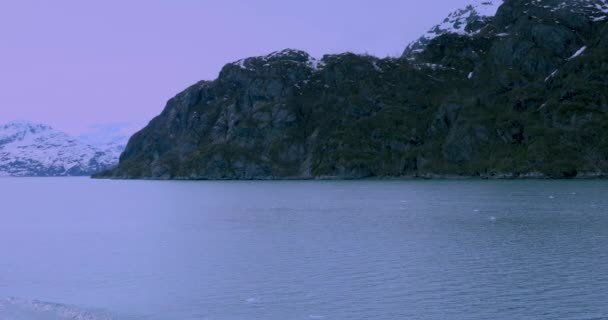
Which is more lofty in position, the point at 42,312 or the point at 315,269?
the point at 315,269

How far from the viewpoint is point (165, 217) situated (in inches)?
4680

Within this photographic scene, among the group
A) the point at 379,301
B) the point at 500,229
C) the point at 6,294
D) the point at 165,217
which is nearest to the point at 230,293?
the point at 379,301

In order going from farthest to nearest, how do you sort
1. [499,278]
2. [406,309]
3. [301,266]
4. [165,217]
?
[165,217], [301,266], [499,278], [406,309]

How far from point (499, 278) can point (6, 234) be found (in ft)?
238

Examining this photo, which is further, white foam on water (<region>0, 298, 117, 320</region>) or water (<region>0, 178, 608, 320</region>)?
water (<region>0, 178, 608, 320</region>)

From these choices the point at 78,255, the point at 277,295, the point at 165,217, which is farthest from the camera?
the point at 165,217

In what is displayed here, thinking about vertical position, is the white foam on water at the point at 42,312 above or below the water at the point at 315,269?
below

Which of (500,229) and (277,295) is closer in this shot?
(277,295)

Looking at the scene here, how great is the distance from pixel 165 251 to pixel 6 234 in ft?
117

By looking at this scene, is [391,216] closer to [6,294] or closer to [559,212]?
[559,212]

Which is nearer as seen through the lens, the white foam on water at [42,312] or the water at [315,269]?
the white foam on water at [42,312]

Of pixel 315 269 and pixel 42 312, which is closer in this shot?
pixel 42 312

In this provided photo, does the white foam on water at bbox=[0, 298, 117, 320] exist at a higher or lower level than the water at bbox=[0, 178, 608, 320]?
lower

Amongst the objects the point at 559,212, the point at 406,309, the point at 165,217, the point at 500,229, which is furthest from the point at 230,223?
the point at 406,309
